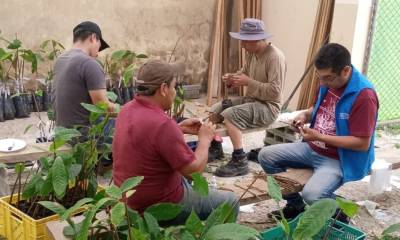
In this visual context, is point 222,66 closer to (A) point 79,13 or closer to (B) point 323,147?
(A) point 79,13

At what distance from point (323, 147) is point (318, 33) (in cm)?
375

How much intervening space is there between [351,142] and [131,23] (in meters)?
5.25

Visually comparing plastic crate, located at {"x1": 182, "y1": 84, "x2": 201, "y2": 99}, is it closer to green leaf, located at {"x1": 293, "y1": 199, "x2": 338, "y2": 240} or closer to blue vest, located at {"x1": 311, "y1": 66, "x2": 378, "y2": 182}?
blue vest, located at {"x1": 311, "y1": 66, "x2": 378, "y2": 182}

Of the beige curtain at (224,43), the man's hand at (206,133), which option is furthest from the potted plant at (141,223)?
the beige curtain at (224,43)

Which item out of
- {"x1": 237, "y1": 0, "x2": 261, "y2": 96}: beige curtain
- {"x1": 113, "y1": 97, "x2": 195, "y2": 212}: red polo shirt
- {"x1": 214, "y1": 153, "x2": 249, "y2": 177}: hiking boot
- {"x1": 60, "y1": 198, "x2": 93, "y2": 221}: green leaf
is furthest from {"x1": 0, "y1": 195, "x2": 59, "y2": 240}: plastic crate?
{"x1": 237, "y1": 0, "x2": 261, "y2": 96}: beige curtain

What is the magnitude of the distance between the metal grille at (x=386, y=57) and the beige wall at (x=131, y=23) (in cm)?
291

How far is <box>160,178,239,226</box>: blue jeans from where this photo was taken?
116 inches

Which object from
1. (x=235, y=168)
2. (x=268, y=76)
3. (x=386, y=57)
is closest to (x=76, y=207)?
(x=235, y=168)

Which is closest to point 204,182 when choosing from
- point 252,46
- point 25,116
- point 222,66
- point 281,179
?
point 281,179

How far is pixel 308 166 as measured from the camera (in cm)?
394

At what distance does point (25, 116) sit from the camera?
6.99 meters

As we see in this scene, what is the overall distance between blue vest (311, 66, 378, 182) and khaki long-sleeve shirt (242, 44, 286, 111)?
1335 mm

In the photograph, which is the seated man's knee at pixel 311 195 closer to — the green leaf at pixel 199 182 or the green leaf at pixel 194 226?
the green leaf at pixel 199 182

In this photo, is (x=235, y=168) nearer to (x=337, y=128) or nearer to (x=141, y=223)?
(x=337, y=128)
